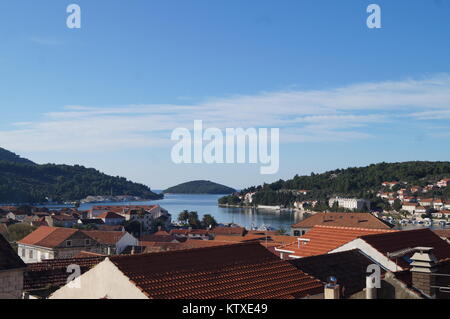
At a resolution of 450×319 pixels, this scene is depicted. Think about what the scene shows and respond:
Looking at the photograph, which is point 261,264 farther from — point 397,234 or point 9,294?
point 397,234

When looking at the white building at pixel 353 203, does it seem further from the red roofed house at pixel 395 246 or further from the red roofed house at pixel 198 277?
the red roofed house at pixel 198 277

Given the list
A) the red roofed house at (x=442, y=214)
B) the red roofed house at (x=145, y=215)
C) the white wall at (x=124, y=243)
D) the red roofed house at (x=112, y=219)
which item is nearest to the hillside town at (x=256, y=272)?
the white wall at (x=124, y=243)

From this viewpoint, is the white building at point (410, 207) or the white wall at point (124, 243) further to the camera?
the white building at point (410, 207)

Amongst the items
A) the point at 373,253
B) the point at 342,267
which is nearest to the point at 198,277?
the point at 342,267

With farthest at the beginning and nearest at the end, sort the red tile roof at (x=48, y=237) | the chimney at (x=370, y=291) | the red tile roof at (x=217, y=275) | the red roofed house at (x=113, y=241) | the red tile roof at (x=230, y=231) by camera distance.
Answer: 1. the red tile roof at (x=230, y=231)
2. the red roofed house at (x=113, y=241)
3. the red tile roof at (x=48, y=237)
4. the red tile roof at (x=217, y=275)
5. the chimney at (x=370, y=291)

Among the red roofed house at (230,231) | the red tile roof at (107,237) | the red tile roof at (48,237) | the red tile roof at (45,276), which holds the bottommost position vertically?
the red roofed house at (230,231)

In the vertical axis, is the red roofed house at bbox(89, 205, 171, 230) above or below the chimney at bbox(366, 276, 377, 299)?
below

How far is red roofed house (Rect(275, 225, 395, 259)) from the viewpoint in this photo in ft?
52.4

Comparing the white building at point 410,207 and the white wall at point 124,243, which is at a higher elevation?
the white wall at point 124,243

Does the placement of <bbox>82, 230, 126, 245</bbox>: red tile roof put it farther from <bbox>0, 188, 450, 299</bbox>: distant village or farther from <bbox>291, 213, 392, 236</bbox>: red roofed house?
<bbox>0, 188, 450, 299</bbox>: distant village

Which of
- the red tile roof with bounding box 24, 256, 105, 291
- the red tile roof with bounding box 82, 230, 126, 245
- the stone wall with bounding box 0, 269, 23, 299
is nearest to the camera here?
the stone wall with bounding box 0, 269, 23, 299

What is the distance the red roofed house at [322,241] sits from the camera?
15964mm

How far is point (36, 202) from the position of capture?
577 ft

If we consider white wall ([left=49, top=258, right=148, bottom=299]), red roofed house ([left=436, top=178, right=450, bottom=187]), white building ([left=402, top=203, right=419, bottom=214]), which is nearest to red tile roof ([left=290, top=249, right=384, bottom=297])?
white wall ([left=49, top=258, right=148, bottom=299])
